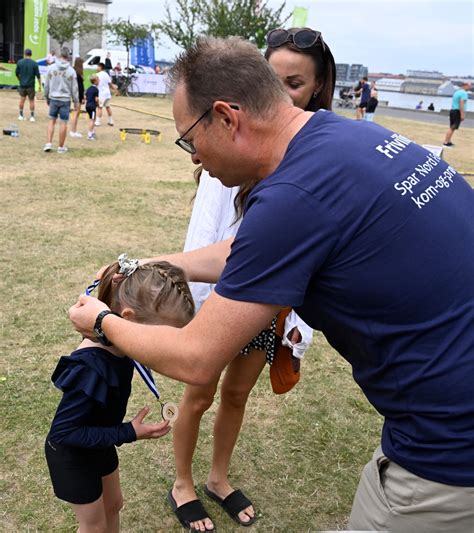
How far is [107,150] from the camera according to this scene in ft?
39.1

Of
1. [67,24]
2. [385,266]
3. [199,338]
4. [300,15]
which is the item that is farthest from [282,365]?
[67,24]

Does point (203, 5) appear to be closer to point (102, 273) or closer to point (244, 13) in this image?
point (244, 13)

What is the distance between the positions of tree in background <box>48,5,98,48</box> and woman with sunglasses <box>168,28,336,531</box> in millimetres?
37937

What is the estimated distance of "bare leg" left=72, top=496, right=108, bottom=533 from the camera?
6.36 ft

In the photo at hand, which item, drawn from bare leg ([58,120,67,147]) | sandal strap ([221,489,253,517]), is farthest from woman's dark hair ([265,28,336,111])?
bare leg ([58,120,67,147])

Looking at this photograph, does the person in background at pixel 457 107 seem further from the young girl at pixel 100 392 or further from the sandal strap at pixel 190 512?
the young girl at pixel 100 392

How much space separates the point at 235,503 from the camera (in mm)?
2705

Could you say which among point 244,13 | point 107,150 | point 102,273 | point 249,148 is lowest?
point 107,150

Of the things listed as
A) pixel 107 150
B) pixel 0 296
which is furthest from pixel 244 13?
pixel 0 296

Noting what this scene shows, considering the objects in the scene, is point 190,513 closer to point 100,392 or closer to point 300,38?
point 100,392

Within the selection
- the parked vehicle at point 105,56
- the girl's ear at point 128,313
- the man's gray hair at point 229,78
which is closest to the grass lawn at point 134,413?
the girl's ear at point 128,313

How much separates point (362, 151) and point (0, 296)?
406cm

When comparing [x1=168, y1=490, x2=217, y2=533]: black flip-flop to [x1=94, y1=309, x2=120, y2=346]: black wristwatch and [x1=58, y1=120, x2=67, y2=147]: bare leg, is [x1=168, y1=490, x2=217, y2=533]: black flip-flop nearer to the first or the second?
[x1=94, y1=309, x2=120, y2=346]: black wristwatch

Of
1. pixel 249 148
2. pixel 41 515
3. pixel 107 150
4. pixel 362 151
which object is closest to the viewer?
pixel 362 151
